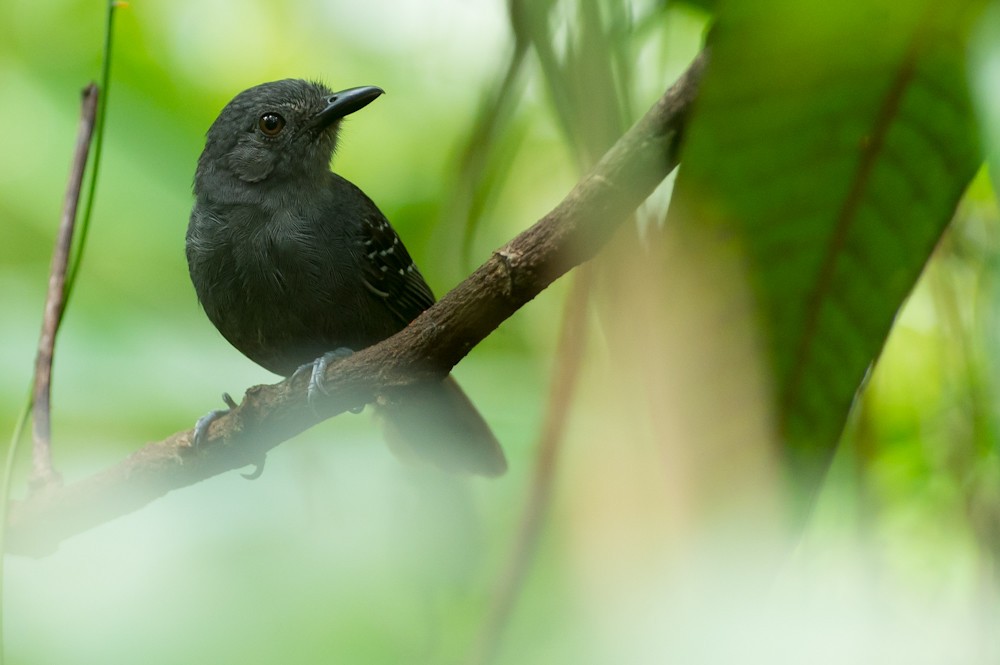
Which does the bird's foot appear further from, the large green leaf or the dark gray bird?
the large green leaf

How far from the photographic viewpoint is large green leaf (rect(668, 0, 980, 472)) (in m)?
A: 0.99

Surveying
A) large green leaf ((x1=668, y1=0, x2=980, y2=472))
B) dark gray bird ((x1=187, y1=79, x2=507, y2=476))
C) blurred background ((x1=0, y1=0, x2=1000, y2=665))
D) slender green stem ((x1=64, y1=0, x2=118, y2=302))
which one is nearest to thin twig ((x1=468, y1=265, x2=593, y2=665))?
blurred background ((x1=0, y1=0, x2=1000, y2=665))

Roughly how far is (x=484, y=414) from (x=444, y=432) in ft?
0.85

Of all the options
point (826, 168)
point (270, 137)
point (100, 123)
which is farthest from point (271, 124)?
point (826, 168)

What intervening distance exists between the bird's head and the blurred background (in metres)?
0.07

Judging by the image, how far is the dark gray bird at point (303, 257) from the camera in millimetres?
3166

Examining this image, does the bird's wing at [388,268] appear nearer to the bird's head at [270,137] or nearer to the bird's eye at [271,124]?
the bird's head at [270,137]

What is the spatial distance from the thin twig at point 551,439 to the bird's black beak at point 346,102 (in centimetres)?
162

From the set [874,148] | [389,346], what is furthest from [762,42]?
[389,346]

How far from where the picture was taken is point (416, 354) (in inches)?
76.7

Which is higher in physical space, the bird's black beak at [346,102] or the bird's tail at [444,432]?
the bird's black beak at [346,102]

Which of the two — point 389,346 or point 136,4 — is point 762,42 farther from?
point 136,4

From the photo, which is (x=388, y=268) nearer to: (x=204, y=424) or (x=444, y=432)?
(x=444, y=432)

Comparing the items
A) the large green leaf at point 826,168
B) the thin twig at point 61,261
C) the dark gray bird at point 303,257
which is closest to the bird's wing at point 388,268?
the dark gray bird at point 303,257
